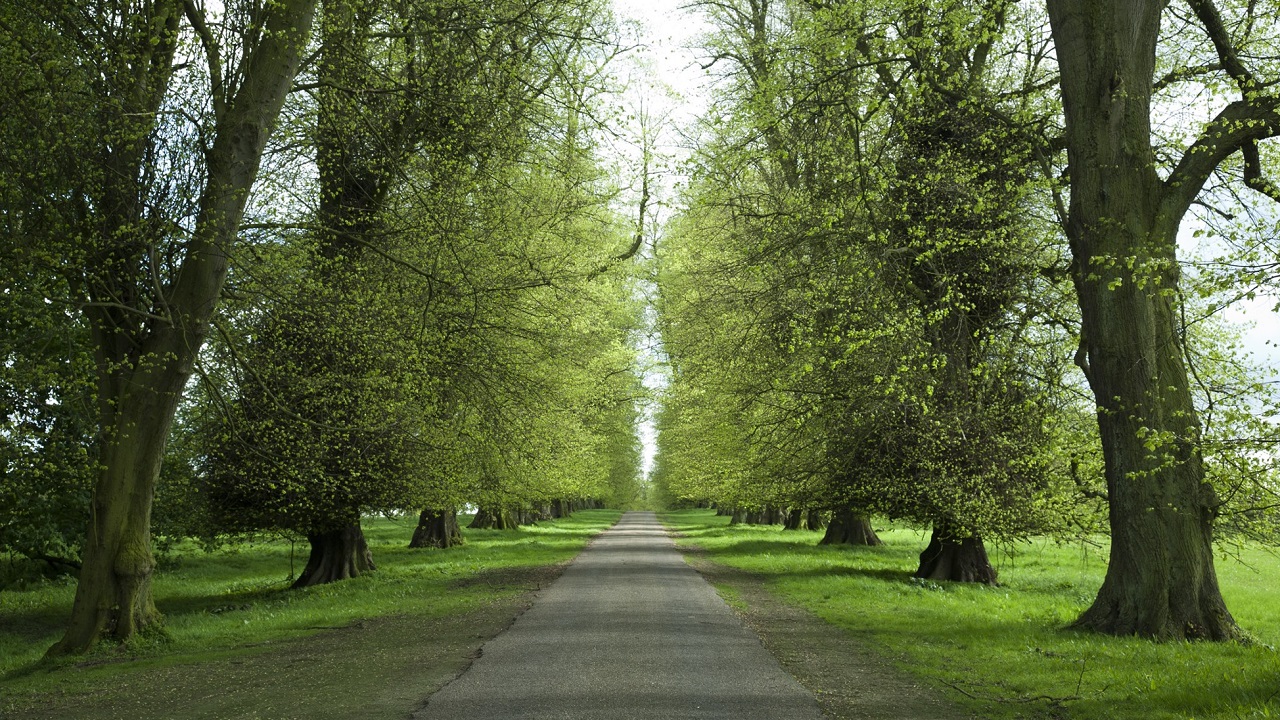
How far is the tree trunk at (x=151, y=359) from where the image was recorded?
11992 millimetres

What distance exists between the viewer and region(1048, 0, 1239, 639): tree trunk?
10875mm

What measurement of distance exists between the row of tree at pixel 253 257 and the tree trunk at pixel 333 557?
1.73 metres

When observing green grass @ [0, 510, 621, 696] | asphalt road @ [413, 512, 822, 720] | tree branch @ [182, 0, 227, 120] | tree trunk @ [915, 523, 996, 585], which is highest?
tree branch @ [182, 0, 227, 120]

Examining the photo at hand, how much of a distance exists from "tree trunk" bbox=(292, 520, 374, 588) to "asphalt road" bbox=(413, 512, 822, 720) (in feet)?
25.3

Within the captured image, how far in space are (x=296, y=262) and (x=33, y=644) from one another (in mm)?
8026

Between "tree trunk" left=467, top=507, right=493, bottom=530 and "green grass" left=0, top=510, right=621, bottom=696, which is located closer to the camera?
"green grass" left=0, top=510, right=621, bottom=696

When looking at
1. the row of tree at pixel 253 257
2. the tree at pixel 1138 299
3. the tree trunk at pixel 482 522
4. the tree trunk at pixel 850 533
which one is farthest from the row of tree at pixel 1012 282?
the tree trunk at pixel 482 522

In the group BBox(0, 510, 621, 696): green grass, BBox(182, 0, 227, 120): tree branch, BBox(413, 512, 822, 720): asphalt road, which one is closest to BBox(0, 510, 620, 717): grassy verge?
BBox(0, 510, 621, 696): green grass

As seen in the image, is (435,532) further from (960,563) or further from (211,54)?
(211,54)

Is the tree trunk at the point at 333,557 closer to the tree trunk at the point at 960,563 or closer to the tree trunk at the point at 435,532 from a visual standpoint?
the tree trunk at the point at 435,532

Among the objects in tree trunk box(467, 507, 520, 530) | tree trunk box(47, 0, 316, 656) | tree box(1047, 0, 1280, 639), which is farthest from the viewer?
tree trunk box(467, 507, 520, 530)

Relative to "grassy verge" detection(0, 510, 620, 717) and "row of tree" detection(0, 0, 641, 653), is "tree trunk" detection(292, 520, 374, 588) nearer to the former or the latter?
"grassy verge" detection(0, 510, 620, 717)

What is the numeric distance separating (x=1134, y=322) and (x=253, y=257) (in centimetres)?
1191

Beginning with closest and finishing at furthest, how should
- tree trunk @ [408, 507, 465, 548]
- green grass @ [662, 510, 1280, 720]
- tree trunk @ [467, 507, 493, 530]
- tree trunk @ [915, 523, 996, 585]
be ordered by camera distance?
green grass @ [662, 510, 1280, 720], tree trunk @ [915, 523, 996, 585], tree trunk @ [408, 507, 465, 548], tree trunk @ [467, 507, 493, 530]
